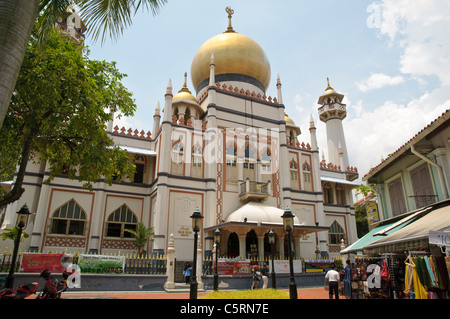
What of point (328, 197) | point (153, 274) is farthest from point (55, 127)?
point (328, 197)

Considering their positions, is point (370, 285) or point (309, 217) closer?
point (370, 285)

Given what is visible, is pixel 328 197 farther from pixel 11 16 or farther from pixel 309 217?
pixel 11 16

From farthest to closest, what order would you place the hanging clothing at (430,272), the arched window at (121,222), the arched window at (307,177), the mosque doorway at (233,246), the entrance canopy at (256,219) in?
the arched window at (307,177) → the mosque doorway at (233,246) → the arched window at (121,222) → the entrance canopy at (256,219) → the hanging clothing at (430,272)

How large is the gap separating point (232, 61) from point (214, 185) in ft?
38.1

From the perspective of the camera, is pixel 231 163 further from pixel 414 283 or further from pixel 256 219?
pixel 414 283

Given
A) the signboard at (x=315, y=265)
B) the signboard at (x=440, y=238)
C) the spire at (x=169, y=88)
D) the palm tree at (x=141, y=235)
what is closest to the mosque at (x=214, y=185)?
the spire at (x=169, y=88)

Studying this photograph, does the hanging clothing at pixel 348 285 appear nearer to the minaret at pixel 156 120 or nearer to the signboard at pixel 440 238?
the signboard at pixel 440 238

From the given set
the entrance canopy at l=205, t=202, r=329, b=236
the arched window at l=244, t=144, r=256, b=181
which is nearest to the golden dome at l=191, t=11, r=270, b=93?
the arched window at l=244, t=144, r=256, b=181

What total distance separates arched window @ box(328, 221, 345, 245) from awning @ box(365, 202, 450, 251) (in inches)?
671

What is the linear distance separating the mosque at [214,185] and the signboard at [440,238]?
12.7m

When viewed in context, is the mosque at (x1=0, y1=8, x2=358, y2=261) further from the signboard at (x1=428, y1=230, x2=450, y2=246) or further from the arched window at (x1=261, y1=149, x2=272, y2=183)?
the signboard at (x1=428, y1=230, x2=450, y2=246)

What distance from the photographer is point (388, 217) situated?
553 inches

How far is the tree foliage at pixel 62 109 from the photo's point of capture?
938 centimetres
